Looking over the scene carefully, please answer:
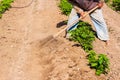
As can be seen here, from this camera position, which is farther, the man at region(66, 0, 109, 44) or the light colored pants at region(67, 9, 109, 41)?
the light colored pants at region(67, 9, 109, 41)

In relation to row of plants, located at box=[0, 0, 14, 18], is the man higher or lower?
higher

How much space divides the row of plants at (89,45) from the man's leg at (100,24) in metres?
0.25

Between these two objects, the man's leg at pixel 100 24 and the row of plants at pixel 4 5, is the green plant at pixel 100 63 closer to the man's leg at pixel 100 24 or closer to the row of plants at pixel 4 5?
the man's leg at pixel 100 24

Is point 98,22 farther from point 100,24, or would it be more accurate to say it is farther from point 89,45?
point 89,45

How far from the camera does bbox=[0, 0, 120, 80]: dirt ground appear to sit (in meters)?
8.41

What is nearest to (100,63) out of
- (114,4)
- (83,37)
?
(83,37)

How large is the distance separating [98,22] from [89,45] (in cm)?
86

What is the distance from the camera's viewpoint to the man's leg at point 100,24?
381 inches

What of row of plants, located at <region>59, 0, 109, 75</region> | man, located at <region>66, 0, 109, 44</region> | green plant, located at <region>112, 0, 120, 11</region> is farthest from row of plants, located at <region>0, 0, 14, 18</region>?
green plant, located at <region>112, 0, 120, 11</region>

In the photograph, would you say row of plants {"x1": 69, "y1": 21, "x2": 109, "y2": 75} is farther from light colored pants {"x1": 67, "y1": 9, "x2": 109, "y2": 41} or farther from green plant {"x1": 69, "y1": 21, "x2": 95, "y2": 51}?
light colored pants {"x1": 67, "y1": 9, "x2": 109, "y2": 41}

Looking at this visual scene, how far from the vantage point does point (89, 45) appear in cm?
923

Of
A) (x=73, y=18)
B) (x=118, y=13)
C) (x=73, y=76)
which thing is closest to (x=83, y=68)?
(x=73, y=76)

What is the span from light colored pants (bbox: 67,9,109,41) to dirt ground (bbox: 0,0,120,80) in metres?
0.22

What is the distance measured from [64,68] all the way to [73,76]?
17.2 inches
